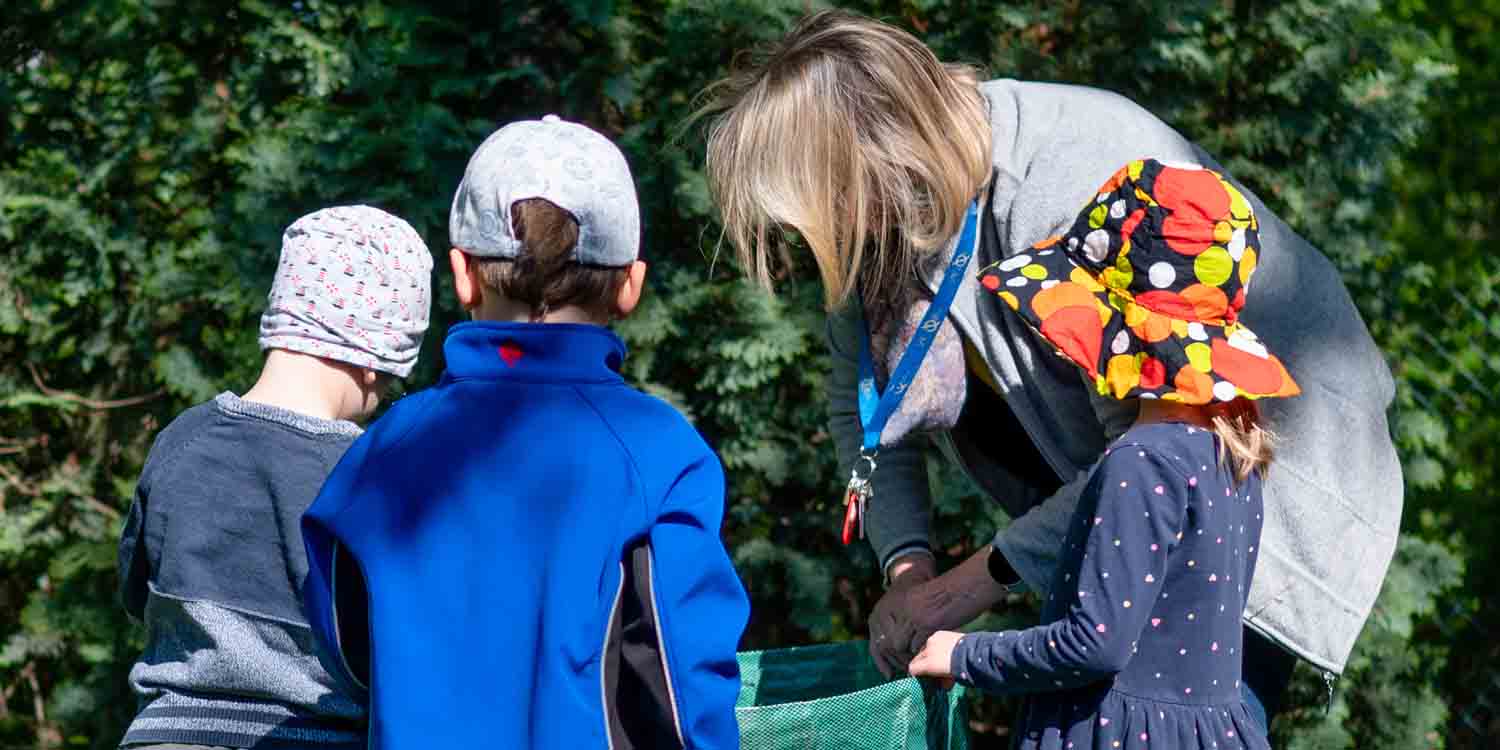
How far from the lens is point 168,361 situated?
4191 mm

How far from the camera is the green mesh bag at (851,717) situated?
234 cm

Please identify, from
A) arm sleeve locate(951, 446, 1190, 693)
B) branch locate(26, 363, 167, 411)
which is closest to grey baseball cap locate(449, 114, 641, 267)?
arm sleeve locate(951, 446, 1190, 693)

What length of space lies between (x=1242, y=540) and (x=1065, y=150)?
631mm

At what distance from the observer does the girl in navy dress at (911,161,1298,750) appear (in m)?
2.00

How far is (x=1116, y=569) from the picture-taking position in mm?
1985

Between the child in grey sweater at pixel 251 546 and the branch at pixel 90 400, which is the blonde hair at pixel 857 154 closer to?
the child in grey sweater at pixel 251 546

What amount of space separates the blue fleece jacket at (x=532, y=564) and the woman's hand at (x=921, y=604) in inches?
23.5

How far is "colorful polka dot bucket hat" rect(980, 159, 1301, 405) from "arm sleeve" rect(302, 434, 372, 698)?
0.90 metres

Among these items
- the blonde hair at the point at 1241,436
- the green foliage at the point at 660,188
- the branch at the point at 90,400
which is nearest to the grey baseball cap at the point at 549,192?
the blonde hair at the point at 1241,436

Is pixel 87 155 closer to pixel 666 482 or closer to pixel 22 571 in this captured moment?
pixel 22 571

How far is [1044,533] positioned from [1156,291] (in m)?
0.39

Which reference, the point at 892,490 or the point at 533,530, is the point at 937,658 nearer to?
the point at 892,490

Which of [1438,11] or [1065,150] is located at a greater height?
[1065,150]

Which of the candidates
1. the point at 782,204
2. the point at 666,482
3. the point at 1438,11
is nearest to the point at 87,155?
the point at 782,204
